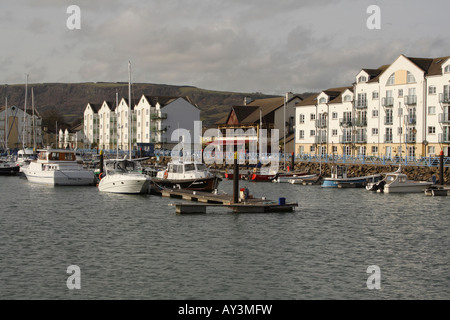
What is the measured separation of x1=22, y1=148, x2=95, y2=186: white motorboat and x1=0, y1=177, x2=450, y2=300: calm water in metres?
20.6

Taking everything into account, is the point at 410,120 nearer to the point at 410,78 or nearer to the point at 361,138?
the point at 410,78

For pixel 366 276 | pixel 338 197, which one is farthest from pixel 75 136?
pixel 366 276

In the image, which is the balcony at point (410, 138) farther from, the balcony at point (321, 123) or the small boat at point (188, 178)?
the small boat at point (188, 178)

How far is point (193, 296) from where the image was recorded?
23328 millimetres

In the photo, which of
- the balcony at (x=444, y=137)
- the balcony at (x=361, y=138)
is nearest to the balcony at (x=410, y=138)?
the balcony at (x=444, y=137)

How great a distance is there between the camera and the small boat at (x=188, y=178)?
5788cm

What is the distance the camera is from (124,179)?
59.7 meters

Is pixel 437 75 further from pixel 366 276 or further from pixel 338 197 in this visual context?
pixel 366 276

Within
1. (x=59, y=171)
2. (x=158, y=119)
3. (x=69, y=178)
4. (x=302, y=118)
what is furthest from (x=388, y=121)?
(x=158, y=119)

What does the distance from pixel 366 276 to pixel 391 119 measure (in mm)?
71597

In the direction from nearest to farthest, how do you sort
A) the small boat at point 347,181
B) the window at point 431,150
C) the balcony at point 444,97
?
the small boat at point 347,181
the balcony at point 444,97
the window at point 431,150

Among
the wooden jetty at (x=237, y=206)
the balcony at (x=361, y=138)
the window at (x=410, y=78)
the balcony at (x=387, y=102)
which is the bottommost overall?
the wooden jetty at (x=237, y=206)

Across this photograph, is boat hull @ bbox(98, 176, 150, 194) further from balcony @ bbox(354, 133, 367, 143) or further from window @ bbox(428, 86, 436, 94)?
balcony @ bbox(354, 133, 367, 143)

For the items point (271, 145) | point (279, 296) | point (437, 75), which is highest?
point (437, 75)
